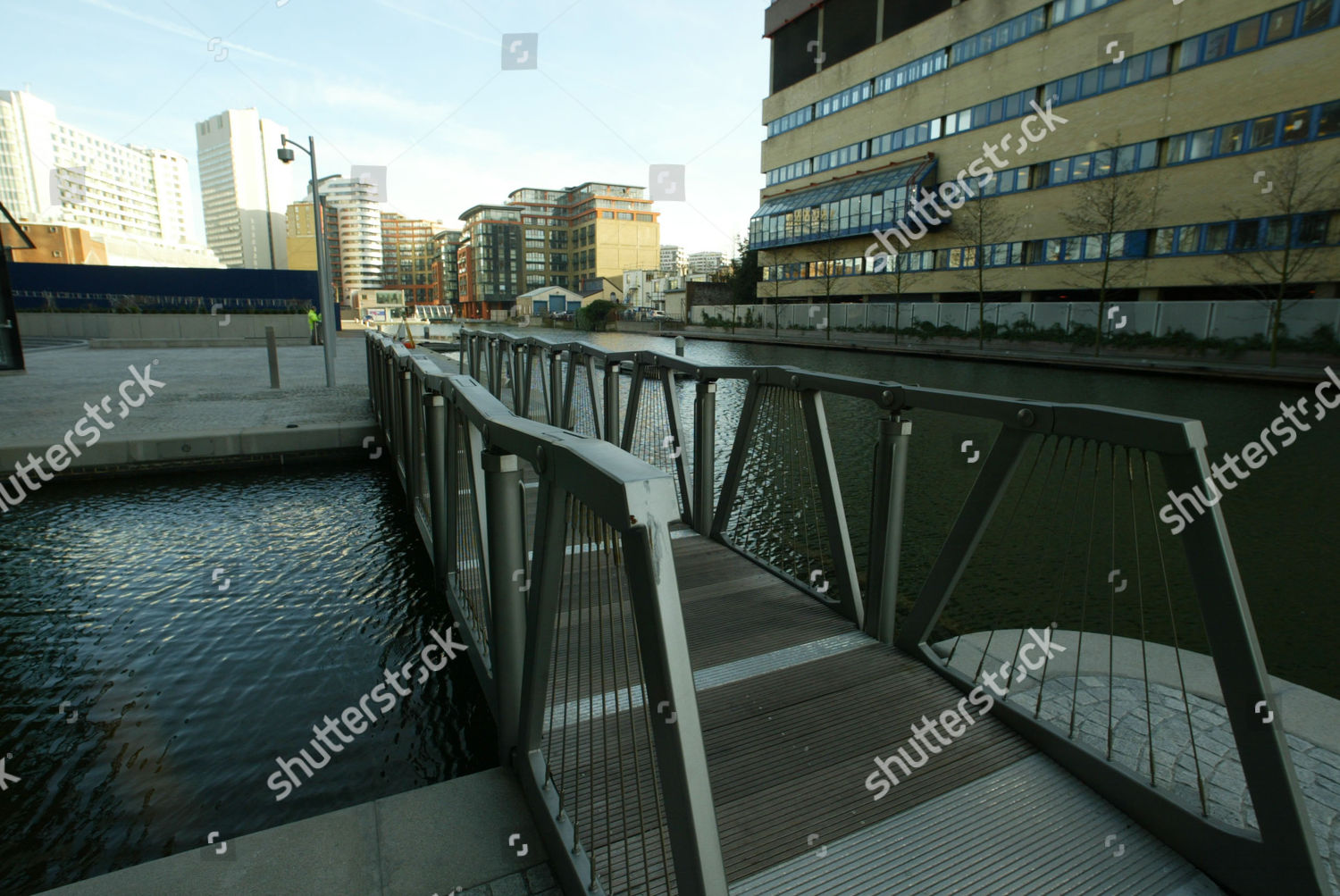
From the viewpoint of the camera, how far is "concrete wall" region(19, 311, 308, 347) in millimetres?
29734

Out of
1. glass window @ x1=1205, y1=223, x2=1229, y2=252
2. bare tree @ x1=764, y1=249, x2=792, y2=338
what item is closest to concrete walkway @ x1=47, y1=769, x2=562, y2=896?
glass window @ x1=1205, y1=223, x2=1229, y2=252

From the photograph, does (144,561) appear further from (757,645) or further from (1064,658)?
(1064,658)

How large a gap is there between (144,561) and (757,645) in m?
5.03

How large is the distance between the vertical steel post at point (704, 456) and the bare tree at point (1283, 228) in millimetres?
23482

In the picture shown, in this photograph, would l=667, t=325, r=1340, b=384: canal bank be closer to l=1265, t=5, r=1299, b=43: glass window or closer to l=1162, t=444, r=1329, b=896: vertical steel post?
l=1265, t=5, r=1299, b=43: glass window

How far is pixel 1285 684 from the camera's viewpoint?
2.98 metres

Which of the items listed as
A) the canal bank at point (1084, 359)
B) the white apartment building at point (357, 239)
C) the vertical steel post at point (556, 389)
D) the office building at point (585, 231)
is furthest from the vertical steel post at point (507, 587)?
the white apartment building at point (357, 239)

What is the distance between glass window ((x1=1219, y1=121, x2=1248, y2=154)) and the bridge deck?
31.7m

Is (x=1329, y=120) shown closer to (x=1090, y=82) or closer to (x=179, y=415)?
(x=1090, y=82)

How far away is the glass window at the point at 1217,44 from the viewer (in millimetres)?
24562

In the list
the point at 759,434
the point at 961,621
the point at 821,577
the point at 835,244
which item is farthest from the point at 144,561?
the point at 835,244

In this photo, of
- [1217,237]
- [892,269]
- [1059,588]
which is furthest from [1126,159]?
[1059,588]

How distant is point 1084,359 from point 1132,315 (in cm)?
496

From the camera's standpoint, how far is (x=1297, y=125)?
2303cm
